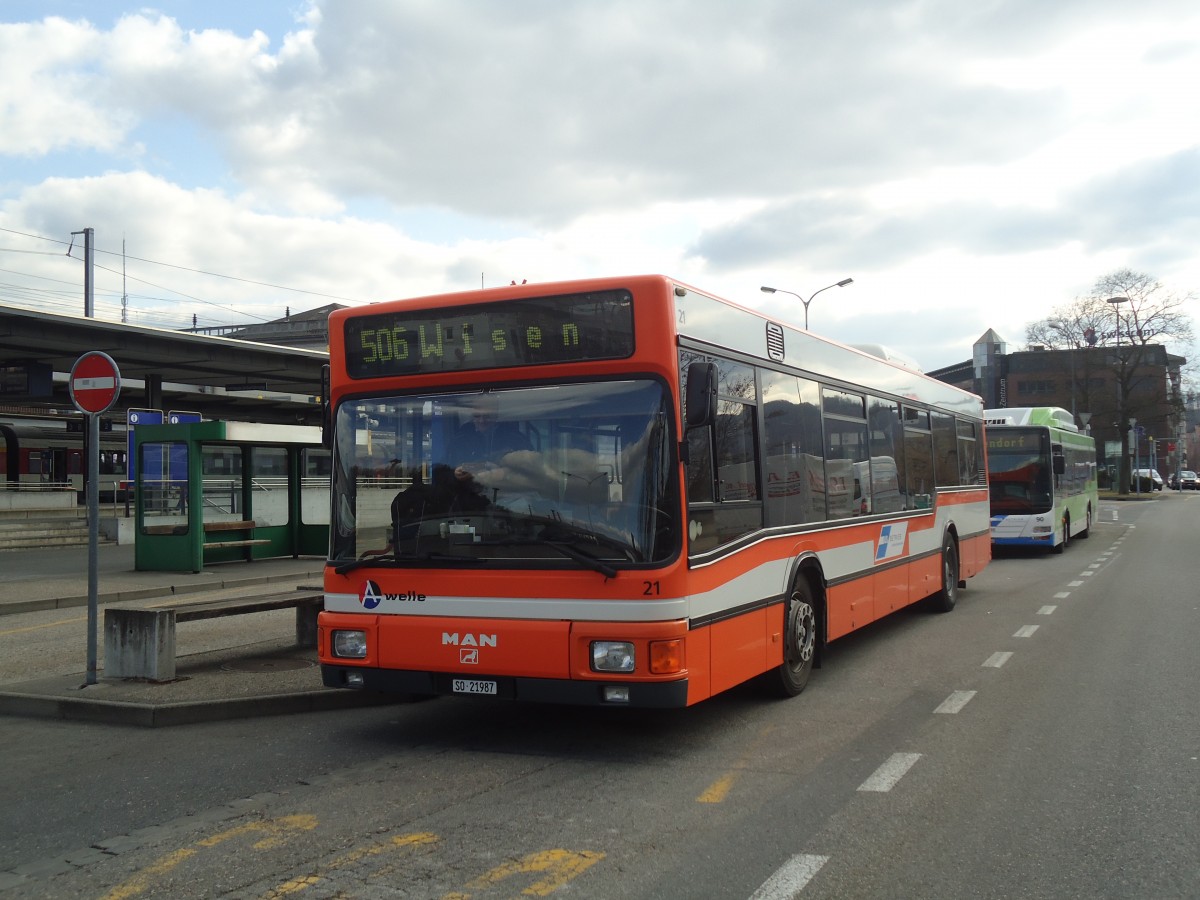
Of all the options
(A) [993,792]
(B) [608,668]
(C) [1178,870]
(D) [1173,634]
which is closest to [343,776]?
(B) [608,668]

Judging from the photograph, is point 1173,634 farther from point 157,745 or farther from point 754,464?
point 157,745

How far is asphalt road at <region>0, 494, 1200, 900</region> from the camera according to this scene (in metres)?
4.39

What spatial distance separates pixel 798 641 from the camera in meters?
7.98

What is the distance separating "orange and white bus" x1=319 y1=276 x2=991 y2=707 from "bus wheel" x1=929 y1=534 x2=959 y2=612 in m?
6.10

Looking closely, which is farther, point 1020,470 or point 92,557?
point 1020,470

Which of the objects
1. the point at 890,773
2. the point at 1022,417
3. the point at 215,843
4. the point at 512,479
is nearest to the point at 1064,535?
the point at 1022,417

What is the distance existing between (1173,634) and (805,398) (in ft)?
18.2

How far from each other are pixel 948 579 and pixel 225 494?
13.4m

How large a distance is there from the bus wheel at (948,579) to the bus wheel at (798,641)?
538 cm

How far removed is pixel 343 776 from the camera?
604 centimetres

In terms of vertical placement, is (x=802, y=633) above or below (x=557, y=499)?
below

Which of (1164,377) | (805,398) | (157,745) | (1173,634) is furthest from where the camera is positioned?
(1164,377)

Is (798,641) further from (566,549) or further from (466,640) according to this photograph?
(466,640)

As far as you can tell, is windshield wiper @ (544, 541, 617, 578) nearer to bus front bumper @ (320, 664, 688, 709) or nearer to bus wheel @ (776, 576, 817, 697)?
bus front bumper @ (320, 664, 688, 709)
